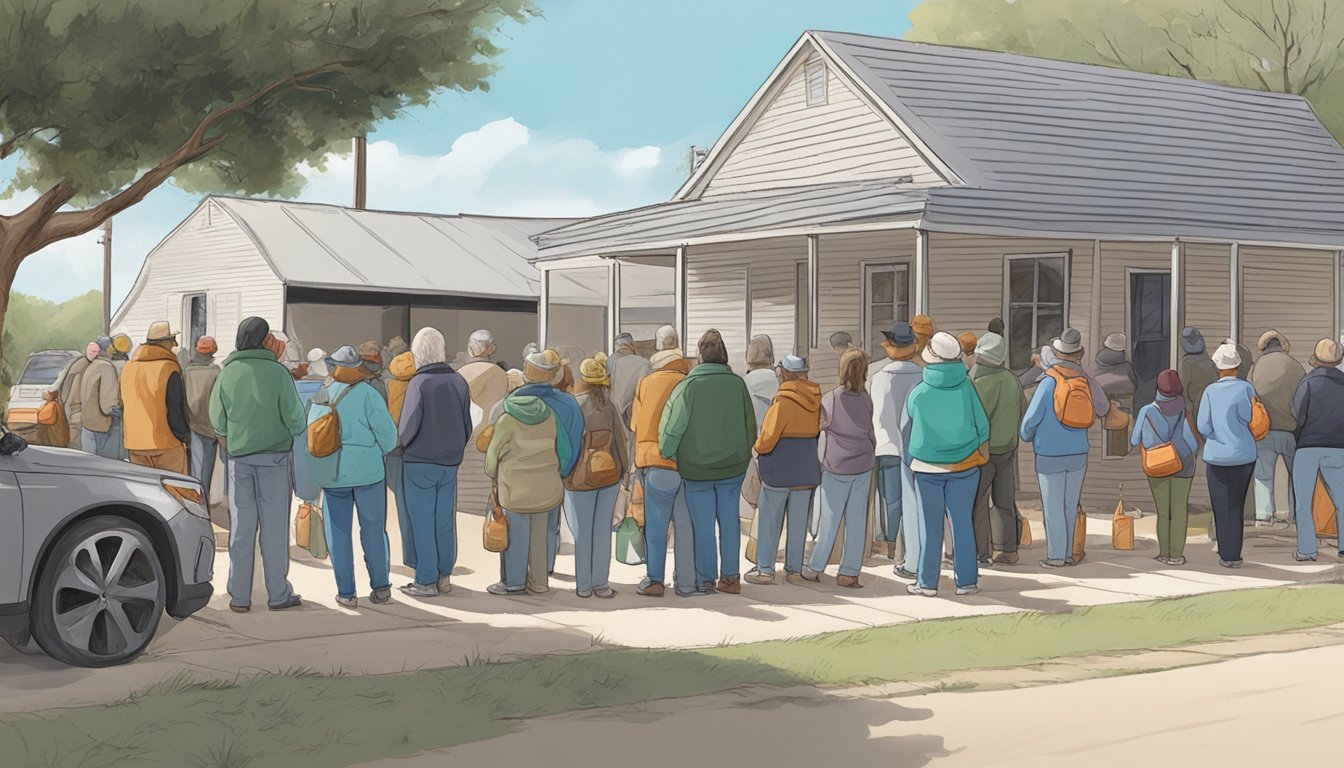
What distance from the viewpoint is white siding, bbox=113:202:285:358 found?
32812 millimetres

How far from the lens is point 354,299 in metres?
33.1

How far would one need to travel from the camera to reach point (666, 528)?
1200 centimetres

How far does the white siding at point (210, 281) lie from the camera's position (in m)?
32.8

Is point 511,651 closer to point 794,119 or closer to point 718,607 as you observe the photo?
point 718,607

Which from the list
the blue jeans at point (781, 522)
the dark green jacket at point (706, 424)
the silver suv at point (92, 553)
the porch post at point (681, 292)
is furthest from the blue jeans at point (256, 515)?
the porch post at point (681, 292)

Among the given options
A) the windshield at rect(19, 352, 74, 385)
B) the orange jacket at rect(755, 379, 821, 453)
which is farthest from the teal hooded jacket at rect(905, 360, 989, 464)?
the windshield at rect(19, 352, 74, 385)

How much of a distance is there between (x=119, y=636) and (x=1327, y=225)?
16.7 meters

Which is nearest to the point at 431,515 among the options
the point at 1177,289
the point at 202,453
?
the point at 202,453

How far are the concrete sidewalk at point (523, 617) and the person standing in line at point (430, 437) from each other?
0.58 metres

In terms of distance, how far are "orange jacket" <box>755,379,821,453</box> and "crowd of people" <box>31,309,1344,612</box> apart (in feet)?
0.05

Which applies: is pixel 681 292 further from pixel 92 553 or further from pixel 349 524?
pixel 92 553

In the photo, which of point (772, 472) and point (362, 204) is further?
point (362, 204)

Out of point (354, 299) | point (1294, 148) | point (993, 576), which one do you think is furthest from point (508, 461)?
point (354, 299)

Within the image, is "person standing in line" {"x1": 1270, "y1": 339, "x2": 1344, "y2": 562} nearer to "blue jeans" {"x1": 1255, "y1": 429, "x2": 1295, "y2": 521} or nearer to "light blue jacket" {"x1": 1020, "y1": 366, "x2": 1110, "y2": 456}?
"blue jeans" {"x1": 1255, "y1": 429, "x2": 1295, "y2": 521}
